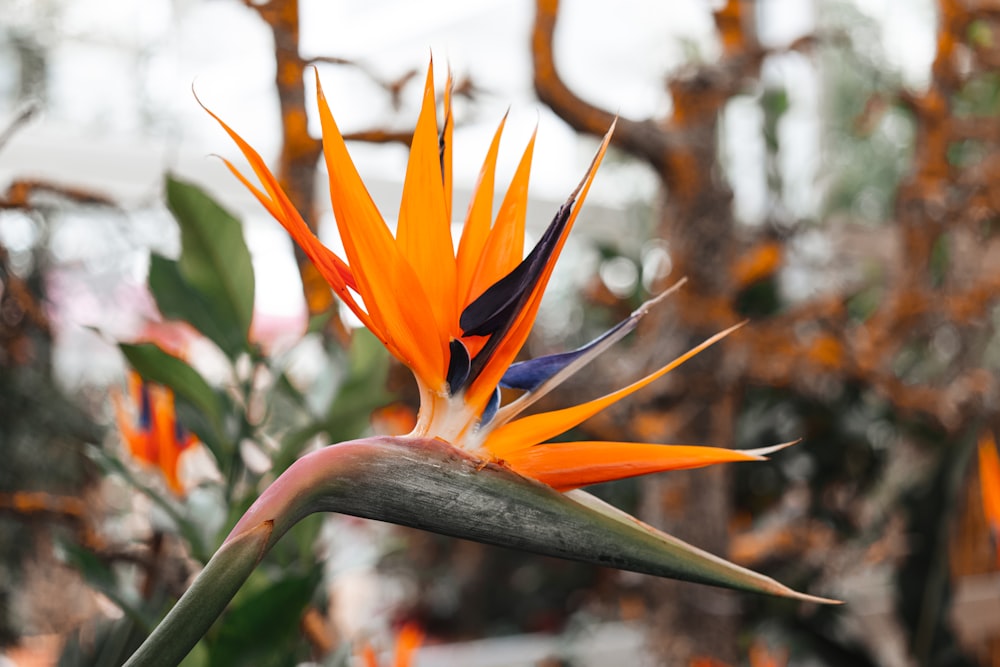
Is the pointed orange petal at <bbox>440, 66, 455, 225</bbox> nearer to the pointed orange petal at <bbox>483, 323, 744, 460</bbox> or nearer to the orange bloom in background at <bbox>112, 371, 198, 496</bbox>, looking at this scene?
the pointed orange petal at <bbox>483, 323, 744, 460</bbox>

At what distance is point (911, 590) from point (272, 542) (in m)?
1.04

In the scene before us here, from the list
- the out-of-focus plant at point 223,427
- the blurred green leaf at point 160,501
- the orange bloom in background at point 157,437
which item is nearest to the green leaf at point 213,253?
the out-of-focus plant at point 223,427

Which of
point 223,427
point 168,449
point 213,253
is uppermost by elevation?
point 213,253

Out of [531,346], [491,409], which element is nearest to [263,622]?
[491,409]

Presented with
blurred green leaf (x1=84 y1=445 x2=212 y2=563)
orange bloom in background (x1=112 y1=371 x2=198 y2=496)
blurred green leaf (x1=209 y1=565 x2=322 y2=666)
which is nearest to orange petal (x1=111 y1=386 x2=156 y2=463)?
orange bloom in background (x1=112 y1=371 x2=198 y2=496)

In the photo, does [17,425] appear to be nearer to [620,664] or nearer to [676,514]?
[676,514]

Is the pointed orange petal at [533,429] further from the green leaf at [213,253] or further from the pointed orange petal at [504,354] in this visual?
the green leaf at [213,253]

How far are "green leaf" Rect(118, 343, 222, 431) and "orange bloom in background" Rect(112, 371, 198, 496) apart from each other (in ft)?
0.56

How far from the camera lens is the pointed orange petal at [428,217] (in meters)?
0.27

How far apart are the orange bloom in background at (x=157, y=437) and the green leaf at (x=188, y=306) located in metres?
0.18

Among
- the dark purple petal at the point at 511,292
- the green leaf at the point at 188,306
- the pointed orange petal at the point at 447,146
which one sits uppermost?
the pointed orange petal at the point at 447,146

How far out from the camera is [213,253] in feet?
1.70

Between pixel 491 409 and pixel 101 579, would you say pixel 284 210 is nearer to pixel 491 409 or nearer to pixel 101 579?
pixel 491 409

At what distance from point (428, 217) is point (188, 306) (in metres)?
0.33
